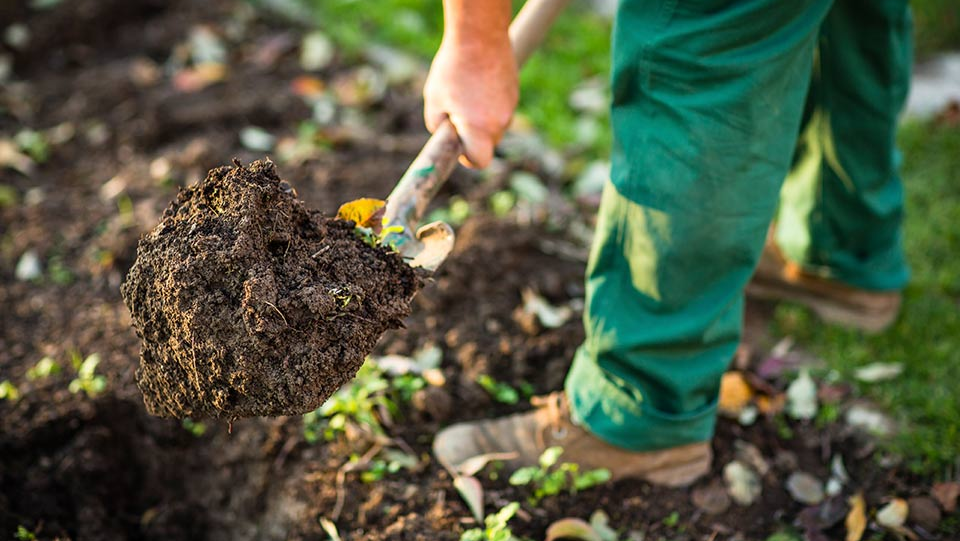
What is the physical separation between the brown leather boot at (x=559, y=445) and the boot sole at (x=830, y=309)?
83cm

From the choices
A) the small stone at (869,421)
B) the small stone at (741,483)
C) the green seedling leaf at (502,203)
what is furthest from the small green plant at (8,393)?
the small stone at (869,421)


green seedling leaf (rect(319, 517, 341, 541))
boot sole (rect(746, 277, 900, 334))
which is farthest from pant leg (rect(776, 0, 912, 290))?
green seedling leaf (rect(319, 517, 341, 541))

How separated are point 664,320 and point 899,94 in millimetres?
1035

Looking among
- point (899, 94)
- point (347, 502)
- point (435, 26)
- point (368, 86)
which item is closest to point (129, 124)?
point (368, 86)

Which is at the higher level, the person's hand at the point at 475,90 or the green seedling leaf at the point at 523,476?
the person's hand at the point at 475,90

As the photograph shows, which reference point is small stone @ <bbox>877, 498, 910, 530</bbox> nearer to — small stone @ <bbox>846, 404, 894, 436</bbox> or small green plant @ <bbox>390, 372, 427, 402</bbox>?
small stone @ <bbox>846, 404, 894, 436</bbox>

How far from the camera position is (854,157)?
230 cm

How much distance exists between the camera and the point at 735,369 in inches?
92.4

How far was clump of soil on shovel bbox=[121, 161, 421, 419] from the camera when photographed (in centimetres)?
146

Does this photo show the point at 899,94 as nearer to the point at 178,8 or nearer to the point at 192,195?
the point at 192,195

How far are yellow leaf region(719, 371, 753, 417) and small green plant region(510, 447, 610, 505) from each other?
424mm

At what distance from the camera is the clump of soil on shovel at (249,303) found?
146 cm

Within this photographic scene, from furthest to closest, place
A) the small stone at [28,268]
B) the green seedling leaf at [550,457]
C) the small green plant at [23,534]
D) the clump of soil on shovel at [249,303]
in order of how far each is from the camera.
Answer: the small stone at [28,268]
the green seedling leaf at [550,457]
the small green plant at [23,534]
the clump of soil on shovel at [249,303]

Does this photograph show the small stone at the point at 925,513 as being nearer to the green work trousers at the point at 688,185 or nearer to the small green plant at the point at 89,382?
the green work trousers at the point at 688,185
